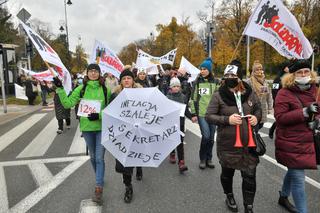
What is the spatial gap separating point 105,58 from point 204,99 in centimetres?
328

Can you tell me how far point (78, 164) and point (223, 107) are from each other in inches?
139

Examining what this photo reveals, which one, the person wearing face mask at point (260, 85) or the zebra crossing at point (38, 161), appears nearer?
the zebra crossing at point (38, 161)

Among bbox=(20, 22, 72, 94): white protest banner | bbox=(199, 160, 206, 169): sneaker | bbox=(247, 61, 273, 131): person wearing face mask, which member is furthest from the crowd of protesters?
bbox=(247, 61, 273, 131): person wearing face mask

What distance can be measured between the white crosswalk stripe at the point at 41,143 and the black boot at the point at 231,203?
4640 millimetres

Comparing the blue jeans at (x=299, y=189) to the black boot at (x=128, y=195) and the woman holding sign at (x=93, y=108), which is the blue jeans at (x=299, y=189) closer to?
the black boot at (x=128, y=195)

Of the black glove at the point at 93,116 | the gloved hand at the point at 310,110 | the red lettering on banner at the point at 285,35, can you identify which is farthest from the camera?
the red lettering on banner at the point at 285,35

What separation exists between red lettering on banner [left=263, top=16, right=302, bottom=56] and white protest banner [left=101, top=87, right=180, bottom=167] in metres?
2.06

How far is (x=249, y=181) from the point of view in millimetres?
3479

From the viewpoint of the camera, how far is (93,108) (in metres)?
4.19

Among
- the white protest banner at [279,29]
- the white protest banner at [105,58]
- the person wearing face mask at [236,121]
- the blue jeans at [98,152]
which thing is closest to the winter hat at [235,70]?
the person wearing face mask at [236,121]

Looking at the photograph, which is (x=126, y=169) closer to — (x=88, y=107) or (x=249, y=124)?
(x=88, y=107)

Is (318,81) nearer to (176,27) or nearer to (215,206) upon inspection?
(215,206)

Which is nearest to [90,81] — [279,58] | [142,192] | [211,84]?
[142,192]

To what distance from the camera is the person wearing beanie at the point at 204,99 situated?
5.28m
